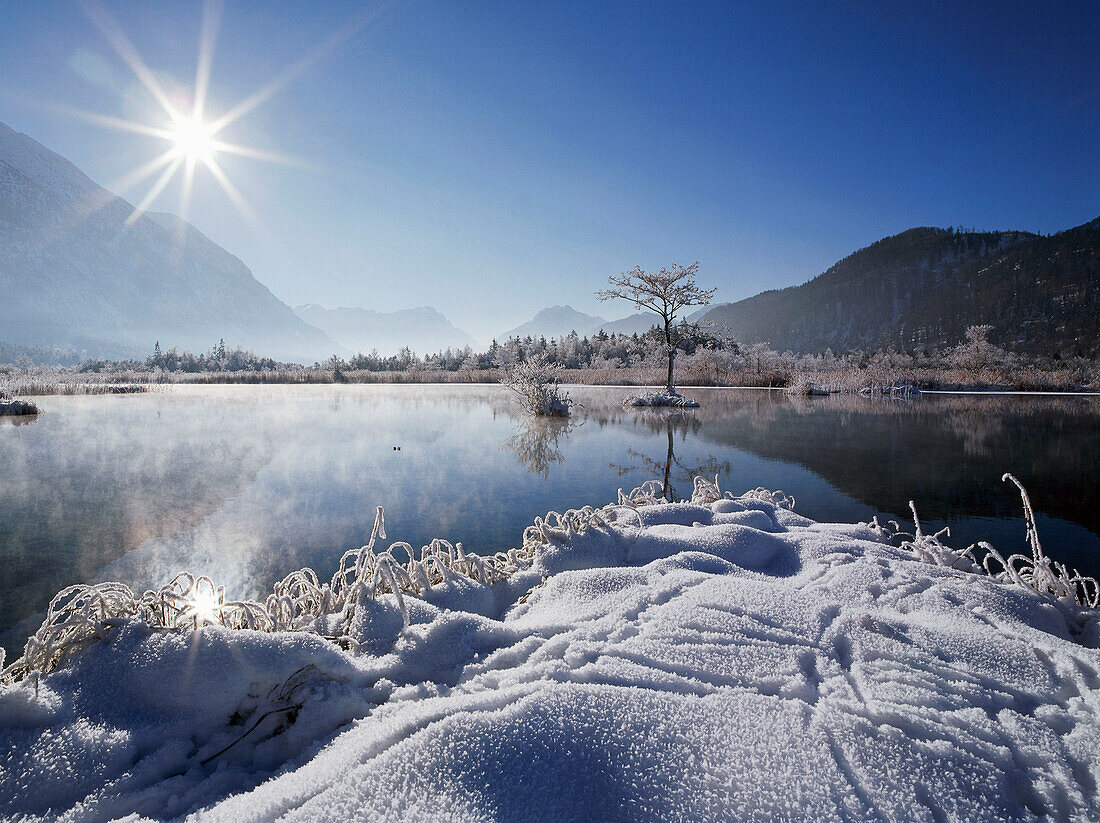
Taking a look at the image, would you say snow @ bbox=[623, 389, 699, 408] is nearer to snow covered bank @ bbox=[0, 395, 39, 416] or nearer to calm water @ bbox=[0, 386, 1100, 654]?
calm water @ bbox=[0, 386, 1100, 654]

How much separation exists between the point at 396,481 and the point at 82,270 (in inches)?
8492

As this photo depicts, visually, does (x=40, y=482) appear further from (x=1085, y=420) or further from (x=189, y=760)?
(x=1085, y=420)

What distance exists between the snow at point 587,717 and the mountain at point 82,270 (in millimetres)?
172647

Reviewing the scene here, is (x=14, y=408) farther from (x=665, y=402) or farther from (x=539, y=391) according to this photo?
(x=665, y=402)

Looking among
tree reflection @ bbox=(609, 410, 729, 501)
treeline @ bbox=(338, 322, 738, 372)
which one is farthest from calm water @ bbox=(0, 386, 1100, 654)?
treeline @ bbox=(338, 322, 738, 372)

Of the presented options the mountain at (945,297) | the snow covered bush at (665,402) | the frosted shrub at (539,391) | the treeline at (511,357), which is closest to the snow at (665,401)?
the snow covered bush at (665,402)

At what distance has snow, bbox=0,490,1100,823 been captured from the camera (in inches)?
31.8

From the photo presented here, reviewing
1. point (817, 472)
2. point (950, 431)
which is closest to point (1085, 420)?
point (950, 431)

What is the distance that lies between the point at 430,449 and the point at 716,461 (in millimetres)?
3223

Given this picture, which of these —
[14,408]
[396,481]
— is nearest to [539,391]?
[396,481]

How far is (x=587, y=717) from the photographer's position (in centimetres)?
96

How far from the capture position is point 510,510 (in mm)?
3232

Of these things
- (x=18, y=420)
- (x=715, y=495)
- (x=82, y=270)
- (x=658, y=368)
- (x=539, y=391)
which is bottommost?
(x=715, y=495)

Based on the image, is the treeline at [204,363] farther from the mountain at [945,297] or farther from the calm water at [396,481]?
the mountain at [945,297]
